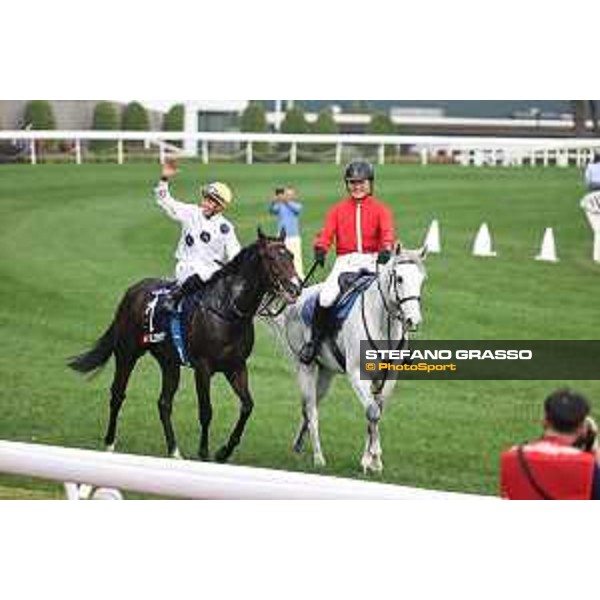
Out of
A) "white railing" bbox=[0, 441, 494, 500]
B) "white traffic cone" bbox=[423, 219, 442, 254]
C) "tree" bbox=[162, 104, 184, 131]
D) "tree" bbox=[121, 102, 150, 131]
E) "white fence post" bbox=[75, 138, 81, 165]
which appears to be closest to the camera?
"white railing" bbox=[0, 441, 494, 500]

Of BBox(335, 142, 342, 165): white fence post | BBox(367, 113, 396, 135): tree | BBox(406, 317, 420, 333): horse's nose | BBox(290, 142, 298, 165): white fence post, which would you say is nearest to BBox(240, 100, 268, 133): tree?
BBox(290, 142, 298, 165): white fence post

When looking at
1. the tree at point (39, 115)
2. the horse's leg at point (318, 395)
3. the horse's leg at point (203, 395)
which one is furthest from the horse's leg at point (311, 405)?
the tree at point (39, 115)

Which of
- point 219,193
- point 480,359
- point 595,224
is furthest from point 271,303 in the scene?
point 595,224

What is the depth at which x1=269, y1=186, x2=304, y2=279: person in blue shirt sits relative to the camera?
8562 mm

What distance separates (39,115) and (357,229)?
7.32 feet

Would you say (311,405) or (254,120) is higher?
(254,120)

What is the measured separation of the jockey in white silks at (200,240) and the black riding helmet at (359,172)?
2.39 ft

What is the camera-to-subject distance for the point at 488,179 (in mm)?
9133

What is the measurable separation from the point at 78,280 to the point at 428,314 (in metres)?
2.29

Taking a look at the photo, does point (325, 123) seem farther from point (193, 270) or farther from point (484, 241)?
point (193, 270)

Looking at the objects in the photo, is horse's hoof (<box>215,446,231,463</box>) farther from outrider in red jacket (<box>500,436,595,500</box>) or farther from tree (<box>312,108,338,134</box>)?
outrider in red jacket (<box>500,436,595,500</box>)

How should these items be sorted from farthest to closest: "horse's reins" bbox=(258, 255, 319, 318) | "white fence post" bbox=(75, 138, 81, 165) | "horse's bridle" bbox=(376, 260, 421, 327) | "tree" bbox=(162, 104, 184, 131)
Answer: "white fence post" bbox=(75, 138, 81, 165) < "tree" bbox=(162, 104, 184, 131) < "horse's reins" bbox=(258, 255, 319, 318) < "horse's bridle" bbox=(376, 260, 421, 327)

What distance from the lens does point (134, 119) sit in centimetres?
915

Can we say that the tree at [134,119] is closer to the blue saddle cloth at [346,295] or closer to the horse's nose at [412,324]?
the blue saddle cloth at [346,295]
